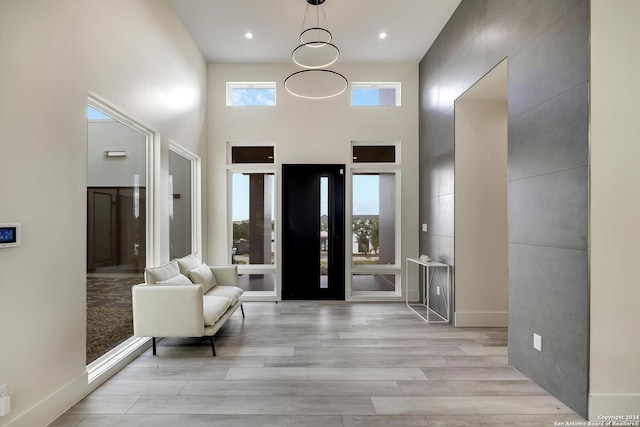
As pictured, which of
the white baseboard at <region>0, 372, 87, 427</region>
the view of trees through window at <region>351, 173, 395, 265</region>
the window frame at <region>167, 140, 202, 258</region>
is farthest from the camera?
the view of trees through window at <region>351, 173, 395, 265</region>

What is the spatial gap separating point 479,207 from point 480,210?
4 cm

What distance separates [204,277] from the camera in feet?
13.0

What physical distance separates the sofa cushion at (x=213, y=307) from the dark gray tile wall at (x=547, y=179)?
2.79 meters

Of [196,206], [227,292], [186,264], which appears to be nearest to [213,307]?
[227,292]

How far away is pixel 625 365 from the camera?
210cm

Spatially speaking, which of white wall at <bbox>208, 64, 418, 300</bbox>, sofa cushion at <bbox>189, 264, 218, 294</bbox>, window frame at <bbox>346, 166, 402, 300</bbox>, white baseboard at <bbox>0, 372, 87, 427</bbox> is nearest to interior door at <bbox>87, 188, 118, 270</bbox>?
white baseboard at <bbox>0, 372, 87, 427</bbox>

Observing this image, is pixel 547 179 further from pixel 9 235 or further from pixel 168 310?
pixel 9 235

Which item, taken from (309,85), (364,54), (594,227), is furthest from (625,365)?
(364,54)

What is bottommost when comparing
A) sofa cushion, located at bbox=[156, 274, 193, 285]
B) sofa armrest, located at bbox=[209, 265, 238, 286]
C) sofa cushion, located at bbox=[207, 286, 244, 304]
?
sofa cushion, located at bbox=[207, 286, 244, 304]

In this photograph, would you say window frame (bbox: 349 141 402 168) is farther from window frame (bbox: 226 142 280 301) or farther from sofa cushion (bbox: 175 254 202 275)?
sofa cushion (bbox: 175 254 202 275)

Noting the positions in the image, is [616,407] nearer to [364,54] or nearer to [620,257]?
[620,257]

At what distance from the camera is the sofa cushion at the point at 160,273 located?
3.15 meters

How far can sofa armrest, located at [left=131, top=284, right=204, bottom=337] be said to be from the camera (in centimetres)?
301

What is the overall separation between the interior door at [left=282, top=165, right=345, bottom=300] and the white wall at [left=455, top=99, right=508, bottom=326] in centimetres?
193
